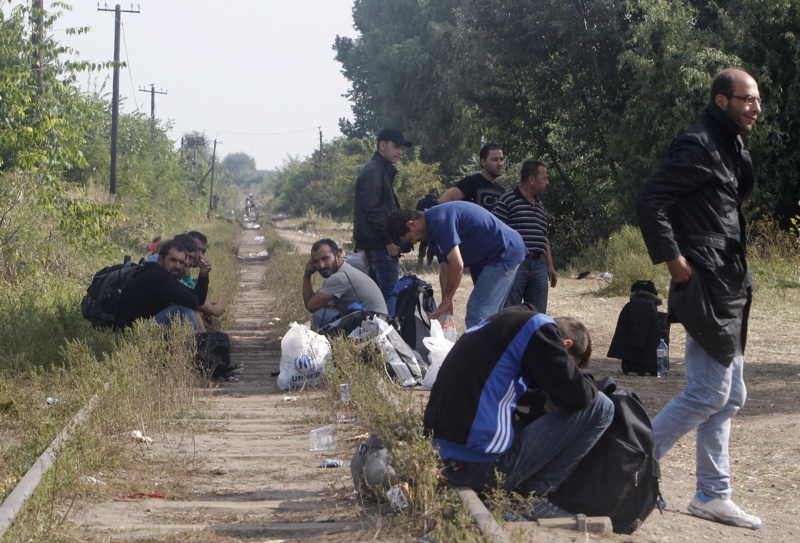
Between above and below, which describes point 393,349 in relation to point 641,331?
below

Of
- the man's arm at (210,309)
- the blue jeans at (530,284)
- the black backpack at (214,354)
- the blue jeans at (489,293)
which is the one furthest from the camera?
the man's arm at (210,309)

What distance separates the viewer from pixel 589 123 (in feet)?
87.2

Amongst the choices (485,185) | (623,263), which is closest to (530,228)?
(485,185)

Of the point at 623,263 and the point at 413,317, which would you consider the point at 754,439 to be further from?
the point at 623,263

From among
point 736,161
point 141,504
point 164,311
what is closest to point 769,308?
point 164,311

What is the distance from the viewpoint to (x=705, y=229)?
16.5ft

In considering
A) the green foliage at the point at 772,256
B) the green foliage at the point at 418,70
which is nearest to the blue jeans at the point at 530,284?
the green foliage at the point at 772,256

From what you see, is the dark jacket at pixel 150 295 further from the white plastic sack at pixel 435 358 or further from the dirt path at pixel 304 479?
the white plastic sack at pixel 435 358

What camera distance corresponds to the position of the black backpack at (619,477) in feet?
15.8

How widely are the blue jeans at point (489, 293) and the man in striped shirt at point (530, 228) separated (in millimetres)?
667

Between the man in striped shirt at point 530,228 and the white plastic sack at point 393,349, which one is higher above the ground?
the man in striped shirt at point 530,228

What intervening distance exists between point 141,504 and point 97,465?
26.4 inches

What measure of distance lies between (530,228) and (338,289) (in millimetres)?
1924

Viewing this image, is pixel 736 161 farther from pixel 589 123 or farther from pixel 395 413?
pixel 589 123
